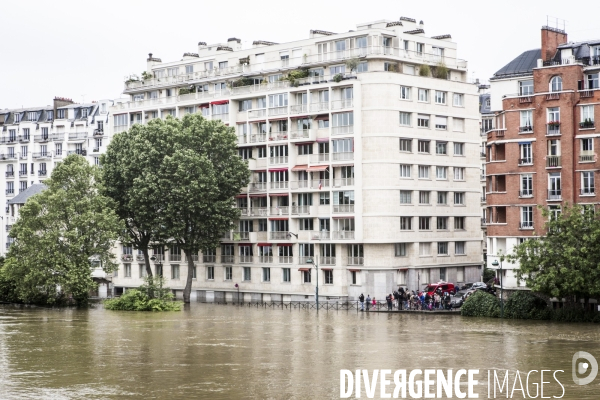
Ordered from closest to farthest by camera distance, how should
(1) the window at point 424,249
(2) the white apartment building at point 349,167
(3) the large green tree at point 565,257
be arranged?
(3) the large green tree at point 565,257 → (2) the white apartment building at point 349,167 → (1) the window at point 424,249

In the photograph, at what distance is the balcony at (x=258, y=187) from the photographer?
11519 centimetres

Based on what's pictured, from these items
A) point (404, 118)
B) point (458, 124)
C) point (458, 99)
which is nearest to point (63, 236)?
point (404, 118)

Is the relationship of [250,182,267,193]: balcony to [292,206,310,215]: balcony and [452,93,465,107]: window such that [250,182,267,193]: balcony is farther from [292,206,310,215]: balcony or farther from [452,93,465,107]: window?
Result: [452,93,465,107]: window

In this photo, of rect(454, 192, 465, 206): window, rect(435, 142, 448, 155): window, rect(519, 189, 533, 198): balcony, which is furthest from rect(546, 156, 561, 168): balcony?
rect(454, 192, 465, 206): window

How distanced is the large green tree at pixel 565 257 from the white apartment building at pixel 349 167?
2525 centimetres

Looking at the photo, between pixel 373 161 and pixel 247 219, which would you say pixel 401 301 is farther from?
pixel 247 219

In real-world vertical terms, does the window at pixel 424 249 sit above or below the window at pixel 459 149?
below

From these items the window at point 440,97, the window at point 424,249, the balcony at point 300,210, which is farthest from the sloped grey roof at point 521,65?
the balcony at point 300,210

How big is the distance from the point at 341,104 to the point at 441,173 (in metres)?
13.4

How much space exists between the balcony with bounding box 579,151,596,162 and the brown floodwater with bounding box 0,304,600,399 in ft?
46.8

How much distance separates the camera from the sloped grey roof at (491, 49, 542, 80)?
93056 millimetres

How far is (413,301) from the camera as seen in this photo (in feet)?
328

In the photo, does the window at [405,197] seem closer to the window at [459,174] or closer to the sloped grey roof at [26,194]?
the window at [459,174]

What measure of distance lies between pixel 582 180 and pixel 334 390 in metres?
41.8
